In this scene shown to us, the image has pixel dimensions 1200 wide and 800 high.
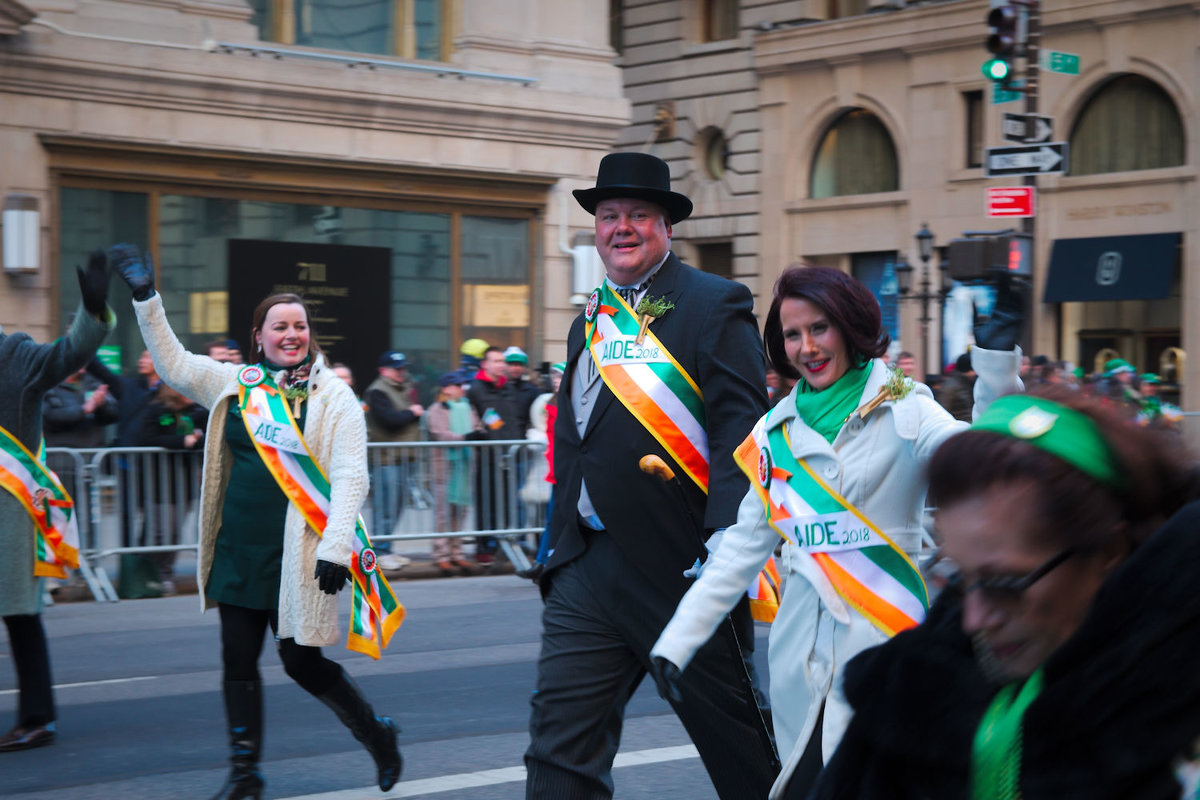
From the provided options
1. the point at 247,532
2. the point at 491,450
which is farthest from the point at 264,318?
the point at 491,450

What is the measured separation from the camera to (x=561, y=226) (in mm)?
20266

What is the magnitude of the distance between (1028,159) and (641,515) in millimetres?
10077

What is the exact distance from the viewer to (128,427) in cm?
1175

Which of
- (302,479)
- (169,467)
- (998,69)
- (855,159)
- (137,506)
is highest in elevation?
(855,159)

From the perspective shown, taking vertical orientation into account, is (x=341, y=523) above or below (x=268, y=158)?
below

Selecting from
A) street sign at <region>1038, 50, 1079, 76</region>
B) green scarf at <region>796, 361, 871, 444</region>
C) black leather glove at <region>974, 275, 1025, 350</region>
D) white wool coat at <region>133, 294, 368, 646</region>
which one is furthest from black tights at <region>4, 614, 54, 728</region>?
street sign at <region>1038, 50, 1079, 76</region>

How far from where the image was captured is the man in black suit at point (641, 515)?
13.1 ft

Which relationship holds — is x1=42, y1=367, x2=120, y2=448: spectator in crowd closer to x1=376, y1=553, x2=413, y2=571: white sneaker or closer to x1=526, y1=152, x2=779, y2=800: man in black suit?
x1=376, y1=553, x2=413, y2=571: white sneaker

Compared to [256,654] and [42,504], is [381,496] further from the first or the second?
[256,654]

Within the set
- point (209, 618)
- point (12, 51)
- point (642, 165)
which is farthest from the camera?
point (12, 51)

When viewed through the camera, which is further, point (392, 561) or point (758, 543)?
point (392, 561)

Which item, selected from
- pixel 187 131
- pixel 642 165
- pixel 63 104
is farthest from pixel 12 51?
pixel 642 165

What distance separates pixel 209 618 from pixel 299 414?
17.5 feet

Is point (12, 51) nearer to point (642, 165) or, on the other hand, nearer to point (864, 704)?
point (642, 165)
